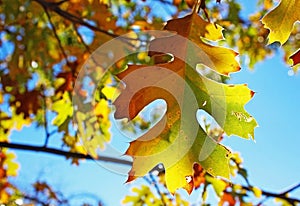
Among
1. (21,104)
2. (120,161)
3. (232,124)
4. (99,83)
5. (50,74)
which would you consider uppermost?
(50,74)

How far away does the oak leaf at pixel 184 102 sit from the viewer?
113cm

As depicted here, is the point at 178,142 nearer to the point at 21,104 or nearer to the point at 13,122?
the point at 21,104

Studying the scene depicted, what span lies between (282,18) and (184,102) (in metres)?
0.31

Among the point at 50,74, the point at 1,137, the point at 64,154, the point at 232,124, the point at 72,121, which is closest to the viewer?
the point at 232,124

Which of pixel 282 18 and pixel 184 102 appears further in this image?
pixel 184 102

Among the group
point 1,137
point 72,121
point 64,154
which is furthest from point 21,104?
point 64,154

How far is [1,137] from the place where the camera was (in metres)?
3.37

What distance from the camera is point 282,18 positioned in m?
1.10

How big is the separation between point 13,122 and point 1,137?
0.32m

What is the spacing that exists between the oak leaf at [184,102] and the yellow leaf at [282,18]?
6.2 inches

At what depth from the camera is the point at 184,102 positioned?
1.23 metres

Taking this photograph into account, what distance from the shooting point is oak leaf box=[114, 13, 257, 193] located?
3.72 feet

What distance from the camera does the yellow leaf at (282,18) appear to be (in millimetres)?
1091

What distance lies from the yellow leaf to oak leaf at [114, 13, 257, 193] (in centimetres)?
16
